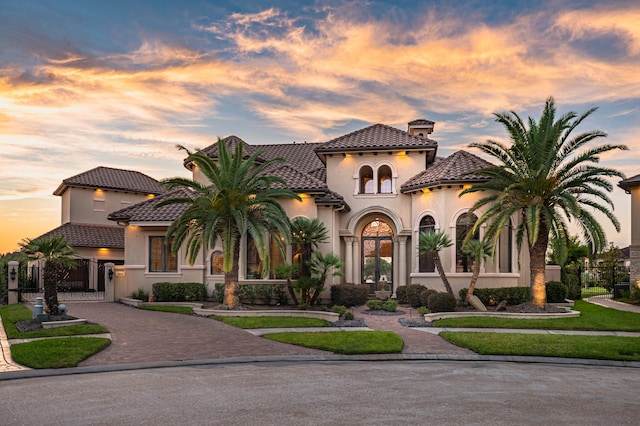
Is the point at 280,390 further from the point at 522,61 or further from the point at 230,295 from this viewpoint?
the point at 522,61

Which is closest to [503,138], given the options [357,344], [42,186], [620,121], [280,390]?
[620,121]

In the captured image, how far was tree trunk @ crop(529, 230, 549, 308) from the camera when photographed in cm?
2009

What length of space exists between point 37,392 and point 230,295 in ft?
37.5

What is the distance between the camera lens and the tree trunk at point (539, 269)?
20094 mm

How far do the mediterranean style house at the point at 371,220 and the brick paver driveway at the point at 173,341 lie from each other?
5.57 m

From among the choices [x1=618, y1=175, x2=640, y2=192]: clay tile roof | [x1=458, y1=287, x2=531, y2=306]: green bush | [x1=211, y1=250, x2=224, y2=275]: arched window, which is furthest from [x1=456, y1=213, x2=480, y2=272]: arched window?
[x1=211, y1=250, x2=224, y2=275]: arched window

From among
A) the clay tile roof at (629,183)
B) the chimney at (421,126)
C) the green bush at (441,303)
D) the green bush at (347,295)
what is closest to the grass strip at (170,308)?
the green bush at (347,295)

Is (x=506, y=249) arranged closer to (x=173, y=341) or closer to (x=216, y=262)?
(x=216, y=262)

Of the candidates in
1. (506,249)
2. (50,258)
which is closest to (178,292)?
(50,258)

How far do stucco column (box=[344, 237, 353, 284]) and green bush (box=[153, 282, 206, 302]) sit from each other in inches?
287

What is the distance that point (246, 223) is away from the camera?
1922 cm

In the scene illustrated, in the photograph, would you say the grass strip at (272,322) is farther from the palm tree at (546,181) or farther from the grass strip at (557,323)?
the palm tree at (546,181)

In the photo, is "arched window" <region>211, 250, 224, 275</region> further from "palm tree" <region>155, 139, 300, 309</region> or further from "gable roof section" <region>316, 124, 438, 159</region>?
"gable roof section" <region>316, 124, 438, 159</region>

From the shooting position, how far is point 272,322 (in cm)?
1748
